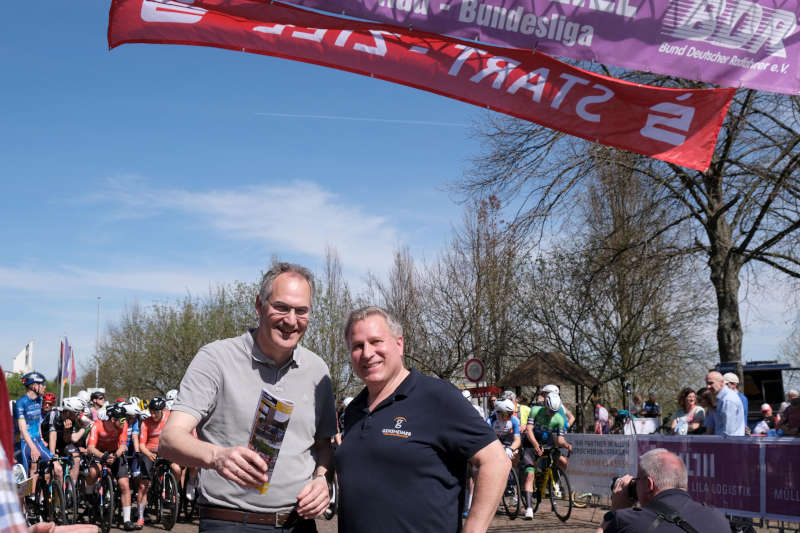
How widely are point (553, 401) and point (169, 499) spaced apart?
6.91 meters

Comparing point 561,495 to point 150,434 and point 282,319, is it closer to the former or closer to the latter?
point 150,434

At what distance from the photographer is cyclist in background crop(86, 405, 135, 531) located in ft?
46.1

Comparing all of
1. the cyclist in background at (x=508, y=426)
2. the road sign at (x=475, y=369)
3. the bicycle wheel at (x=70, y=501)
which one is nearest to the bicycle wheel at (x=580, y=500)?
the cyclist in background at (x=508, y=426)

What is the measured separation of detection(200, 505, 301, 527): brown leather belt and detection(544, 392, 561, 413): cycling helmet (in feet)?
38.7

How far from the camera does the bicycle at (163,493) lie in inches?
551

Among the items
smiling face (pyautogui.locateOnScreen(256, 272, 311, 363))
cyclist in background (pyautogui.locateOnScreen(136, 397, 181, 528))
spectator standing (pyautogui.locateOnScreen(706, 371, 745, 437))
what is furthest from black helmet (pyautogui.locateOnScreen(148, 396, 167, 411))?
smiling face (pyautogui.locateOnScreen(256, 272, 311, 363))

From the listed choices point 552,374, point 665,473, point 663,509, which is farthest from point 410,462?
point 552,374

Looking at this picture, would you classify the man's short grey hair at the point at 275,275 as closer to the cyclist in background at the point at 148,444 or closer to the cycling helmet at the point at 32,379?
the cycling helmet at the point at 32,379

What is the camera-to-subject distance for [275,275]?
3.75 metres

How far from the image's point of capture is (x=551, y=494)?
46.6ft

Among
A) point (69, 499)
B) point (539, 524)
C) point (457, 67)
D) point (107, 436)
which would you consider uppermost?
point (457, 67)

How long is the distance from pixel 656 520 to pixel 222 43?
3695 millimetres

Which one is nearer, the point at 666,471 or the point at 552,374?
the point at 666,471

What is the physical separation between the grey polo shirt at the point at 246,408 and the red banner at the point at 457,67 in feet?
7.05
